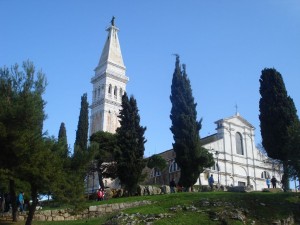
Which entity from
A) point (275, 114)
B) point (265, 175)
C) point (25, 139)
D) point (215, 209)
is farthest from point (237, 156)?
point (25, 139)

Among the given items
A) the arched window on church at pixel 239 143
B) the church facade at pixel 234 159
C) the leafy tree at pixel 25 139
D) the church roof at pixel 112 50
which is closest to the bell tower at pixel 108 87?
the church roof at pixel 112 50

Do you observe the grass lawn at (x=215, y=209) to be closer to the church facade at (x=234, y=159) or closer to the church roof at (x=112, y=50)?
the church facade at (x=234, y=159)

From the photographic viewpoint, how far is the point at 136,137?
121 ft

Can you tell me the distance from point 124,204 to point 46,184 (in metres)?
8.72

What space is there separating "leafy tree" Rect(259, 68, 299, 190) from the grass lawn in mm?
7057

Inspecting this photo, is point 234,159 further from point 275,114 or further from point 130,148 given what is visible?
point 130,148

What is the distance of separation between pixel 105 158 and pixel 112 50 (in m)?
45.2

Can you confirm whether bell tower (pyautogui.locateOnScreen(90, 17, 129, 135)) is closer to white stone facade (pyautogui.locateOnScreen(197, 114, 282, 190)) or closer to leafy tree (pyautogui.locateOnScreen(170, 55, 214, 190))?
white stone facade (pyautogui.locateOnScreen(197, 114, 282, 190))

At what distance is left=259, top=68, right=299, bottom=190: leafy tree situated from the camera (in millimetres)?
36031

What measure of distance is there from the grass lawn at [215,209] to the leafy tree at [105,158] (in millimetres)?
16844

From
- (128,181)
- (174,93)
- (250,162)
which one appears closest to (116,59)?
(250,162)

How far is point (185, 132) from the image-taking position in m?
37.4

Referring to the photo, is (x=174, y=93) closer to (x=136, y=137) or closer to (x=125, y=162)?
(x=136, y=137)

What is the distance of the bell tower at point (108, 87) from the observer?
79.8 metres
